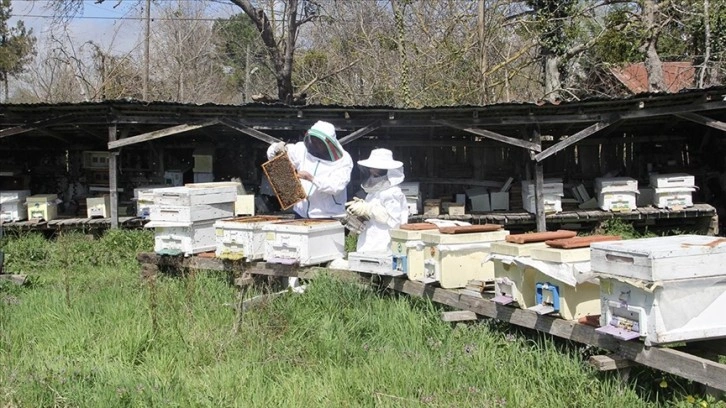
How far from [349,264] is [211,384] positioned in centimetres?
231

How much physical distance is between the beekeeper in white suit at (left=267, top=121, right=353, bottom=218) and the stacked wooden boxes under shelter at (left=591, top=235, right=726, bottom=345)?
14.8ft

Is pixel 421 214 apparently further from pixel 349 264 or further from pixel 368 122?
pixel 349 264

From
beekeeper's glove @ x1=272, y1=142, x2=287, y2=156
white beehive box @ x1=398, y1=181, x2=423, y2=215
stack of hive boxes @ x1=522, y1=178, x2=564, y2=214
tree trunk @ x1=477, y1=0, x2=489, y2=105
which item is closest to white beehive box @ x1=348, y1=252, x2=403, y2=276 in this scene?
beekeeper's glove @ x1=272, y1=142, x2=287, y2=156

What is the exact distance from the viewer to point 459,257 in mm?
5672

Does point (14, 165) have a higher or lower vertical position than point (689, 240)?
higher

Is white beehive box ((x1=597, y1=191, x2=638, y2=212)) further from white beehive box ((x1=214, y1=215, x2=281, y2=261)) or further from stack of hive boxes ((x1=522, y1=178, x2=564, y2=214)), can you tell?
white beehive box ((x1=214, y1=215, x2=281, y2=261))

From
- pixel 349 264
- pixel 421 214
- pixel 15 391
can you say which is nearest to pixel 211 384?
pixel 15 391

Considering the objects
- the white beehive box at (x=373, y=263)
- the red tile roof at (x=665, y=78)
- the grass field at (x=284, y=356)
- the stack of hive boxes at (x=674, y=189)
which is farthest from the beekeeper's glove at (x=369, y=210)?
the red tile roof at (x=665, y=78)

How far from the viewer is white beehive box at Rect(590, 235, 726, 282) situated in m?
3.66

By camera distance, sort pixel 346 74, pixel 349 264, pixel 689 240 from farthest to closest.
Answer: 1. pixel 346 74
2. pixel 349 264
3. pixel 689 240

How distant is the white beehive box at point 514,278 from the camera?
4.84 m

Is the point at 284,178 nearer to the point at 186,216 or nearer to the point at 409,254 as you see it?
the point at 186,216

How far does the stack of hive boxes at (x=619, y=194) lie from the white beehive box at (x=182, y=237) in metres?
7.66

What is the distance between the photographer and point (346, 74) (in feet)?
82.7
